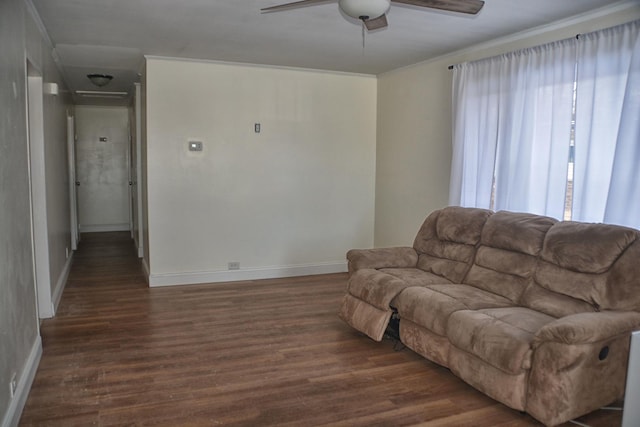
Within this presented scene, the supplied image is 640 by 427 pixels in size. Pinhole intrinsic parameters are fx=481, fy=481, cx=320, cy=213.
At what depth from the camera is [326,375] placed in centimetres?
321

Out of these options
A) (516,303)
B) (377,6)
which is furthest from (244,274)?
(377,6)

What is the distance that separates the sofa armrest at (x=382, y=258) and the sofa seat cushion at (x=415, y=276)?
8 cm

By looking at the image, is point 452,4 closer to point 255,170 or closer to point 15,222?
point 15,222

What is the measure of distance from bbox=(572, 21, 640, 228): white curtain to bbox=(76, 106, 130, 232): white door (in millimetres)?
8597

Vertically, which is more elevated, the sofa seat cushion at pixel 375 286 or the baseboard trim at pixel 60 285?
the sofa seat cushion at pixel 375 286

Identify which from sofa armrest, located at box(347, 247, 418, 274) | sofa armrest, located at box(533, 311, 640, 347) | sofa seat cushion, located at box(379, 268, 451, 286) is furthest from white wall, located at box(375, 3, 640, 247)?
sofa armrest, located at box(533, 311, 640, 347)

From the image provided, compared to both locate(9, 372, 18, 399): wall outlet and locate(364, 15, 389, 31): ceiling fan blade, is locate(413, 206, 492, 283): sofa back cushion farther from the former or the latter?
locate(9, 372, 18, 399): wall outlet

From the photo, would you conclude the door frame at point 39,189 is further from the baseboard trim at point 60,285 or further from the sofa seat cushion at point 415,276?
the sofa seat cushion at point 415,276

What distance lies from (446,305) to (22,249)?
2.70 metres

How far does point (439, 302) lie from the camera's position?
324 centimetres

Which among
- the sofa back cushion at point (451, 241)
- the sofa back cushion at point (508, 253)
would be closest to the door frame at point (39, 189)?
the sofa back cushion at point (451, 241)

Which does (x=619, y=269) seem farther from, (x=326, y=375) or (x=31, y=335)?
(x=31, y=335)

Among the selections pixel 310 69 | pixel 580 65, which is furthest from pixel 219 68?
pixel 580 65

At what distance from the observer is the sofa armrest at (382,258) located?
409 centimetres
